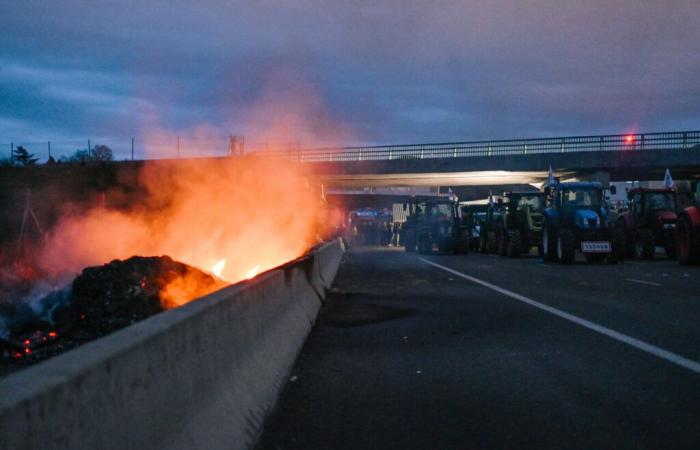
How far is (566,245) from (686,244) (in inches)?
146

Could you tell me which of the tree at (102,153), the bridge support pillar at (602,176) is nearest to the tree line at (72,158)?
the tree at (102,153)

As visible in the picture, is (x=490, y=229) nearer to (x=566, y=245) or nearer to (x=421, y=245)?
(x=421, y=245)

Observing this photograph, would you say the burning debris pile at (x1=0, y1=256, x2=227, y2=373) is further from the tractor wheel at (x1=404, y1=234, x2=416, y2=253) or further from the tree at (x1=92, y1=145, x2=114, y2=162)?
the tree at (x1=92, y1=145, x2=114, y2=162)

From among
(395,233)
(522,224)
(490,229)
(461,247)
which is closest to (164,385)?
(522,224)

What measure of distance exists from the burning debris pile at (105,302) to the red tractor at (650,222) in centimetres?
2219

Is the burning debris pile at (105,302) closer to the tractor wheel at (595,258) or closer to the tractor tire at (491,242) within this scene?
the tractor wheel at (595,258)

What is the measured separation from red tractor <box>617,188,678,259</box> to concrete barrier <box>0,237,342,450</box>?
86.4 feet

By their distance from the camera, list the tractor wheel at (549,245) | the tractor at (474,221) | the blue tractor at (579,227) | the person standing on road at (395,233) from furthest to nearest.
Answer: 1. the person standing on road at (395,233)
2. the tractor at (474,221)
3. the tractor wheel at (549,245)
4. the blue tractor at (579,227)

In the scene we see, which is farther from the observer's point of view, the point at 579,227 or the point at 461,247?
the point at 461,247

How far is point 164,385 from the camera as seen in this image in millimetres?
3479

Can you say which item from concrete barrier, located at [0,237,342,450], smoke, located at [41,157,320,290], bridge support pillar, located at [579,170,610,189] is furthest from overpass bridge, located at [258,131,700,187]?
concrete barrier, located at [0,237,342,450]

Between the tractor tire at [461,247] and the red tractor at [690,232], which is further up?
the red tractor at [690,232]

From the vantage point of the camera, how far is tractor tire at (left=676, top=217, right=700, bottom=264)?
2448 centimetres

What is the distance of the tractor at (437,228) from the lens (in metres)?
38.3
